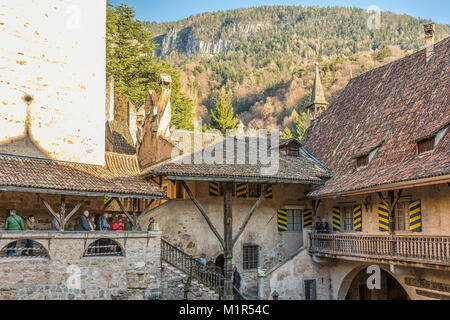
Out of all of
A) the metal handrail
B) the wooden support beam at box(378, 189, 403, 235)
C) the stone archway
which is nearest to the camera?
the wooden support beam at box(378, 189, 403, 235)

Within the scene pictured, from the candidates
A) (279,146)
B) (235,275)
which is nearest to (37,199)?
(235,275)

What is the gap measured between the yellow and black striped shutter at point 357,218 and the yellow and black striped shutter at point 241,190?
4670mm

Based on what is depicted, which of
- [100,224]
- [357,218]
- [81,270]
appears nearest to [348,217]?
[357,218]

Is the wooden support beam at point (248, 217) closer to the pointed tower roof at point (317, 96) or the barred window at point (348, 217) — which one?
the barred window at point (348, 217)

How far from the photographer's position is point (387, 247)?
1616cm

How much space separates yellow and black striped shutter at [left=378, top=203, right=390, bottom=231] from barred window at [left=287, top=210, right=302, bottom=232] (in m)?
5.15

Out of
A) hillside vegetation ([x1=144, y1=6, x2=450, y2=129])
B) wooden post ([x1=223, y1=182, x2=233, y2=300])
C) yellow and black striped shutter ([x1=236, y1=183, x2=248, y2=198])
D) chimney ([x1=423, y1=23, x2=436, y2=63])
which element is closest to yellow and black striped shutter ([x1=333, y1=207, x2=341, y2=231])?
yellow and black striped shutter ([x1=236, y1=183, x2=248, y2=198])

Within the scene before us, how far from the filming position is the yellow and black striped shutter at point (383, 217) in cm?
1768

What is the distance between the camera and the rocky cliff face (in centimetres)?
11362

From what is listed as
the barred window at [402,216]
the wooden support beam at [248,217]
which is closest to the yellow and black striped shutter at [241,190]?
the wooden support beam at [248,217]

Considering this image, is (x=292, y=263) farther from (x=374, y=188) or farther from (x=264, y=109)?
(x=264, y=109)

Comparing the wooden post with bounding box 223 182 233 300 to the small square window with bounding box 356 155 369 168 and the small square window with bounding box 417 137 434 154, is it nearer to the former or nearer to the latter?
the small square window with bounding box 356 155 369 168

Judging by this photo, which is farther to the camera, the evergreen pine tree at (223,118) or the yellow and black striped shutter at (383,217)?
the evergreen pine tree at (223,118)

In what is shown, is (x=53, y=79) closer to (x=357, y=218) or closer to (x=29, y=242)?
(x=29, y=242)
